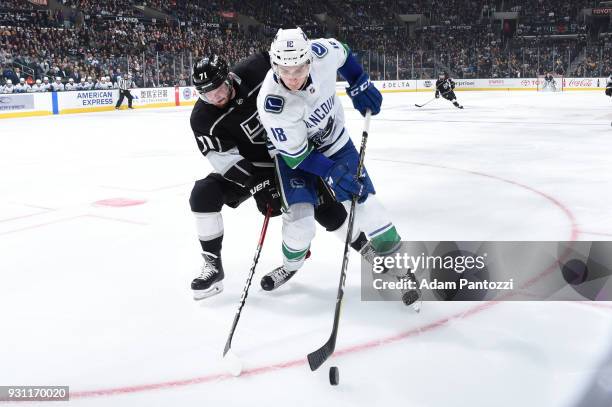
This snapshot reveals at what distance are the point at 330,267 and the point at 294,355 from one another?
1.18m

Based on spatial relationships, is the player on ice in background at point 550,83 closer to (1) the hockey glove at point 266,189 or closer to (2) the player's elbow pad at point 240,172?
(1) the hockey glove at point 266,189

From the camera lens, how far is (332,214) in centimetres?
302

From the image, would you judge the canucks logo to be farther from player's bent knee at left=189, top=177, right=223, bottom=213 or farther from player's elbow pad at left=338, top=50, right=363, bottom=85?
player's bent knee at left=189, top=177, right=223, bottom=213

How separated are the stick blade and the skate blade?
3.07ft

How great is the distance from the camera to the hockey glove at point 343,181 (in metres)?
2.56

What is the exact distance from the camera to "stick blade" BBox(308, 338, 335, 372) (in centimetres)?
215

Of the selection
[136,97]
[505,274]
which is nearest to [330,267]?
[505,274]

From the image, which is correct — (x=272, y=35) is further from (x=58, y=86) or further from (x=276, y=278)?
(x=276, y=278)

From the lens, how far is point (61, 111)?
16156mm

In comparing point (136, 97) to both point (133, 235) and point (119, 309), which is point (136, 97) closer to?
point (133, 235)

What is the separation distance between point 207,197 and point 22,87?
14843mm

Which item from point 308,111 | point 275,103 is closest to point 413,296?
point 308,111

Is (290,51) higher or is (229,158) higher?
(290,51)

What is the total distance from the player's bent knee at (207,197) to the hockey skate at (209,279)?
0.83ft
